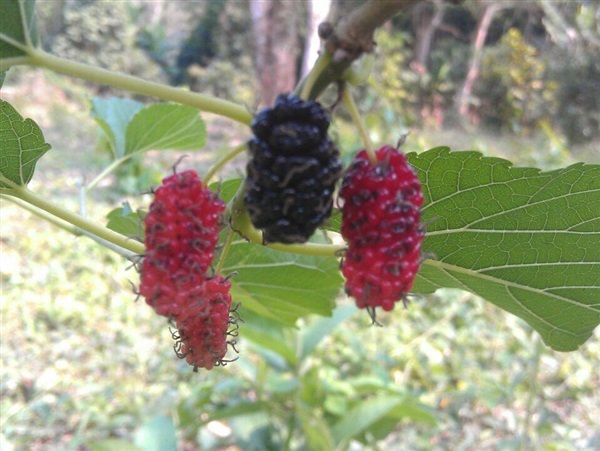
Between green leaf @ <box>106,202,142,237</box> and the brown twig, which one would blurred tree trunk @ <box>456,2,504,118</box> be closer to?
green leaf @ <box>106,202,142,237</box>

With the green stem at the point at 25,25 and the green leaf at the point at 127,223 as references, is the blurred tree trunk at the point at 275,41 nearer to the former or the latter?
the green leaf at the point at 127,223

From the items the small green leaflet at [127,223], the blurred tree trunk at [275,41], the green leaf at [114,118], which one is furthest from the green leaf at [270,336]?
the blurred tree trunk at [275,41]

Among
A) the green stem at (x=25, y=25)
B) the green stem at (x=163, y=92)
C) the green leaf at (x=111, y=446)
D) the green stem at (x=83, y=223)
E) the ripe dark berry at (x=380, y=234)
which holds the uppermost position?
the green stem at (x=25, y=25)

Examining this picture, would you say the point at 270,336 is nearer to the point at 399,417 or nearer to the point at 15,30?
the point at 399,417

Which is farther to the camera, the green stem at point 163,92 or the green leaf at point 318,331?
the green leaf at point 318,331

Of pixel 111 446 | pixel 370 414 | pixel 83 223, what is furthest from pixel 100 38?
pixel 83 223

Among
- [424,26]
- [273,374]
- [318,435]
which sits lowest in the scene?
[424,26]

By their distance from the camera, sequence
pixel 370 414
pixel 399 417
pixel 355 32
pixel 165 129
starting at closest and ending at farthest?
pixel 355 32
pixel 165 129
pixel 370 414
pixel 399 417
